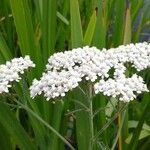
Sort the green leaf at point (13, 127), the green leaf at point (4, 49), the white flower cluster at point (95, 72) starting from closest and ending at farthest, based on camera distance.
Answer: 1. the white flower cluster at point (95, 72)
2. the green leaf at point (13, 127)
3. the green leaf at point (4, 49)

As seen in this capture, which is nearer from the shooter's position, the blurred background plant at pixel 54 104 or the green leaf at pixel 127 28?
the blurred background plant at pixel 54 104

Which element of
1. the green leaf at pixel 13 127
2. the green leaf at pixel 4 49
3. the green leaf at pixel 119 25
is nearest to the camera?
the green leaf at pixel 13 127

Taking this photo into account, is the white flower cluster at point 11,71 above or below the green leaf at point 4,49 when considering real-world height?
below

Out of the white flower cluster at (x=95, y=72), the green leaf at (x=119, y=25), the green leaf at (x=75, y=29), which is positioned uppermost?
the green leaf at (x=119, y=25)

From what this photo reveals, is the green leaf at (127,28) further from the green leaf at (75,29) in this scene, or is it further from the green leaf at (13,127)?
the green leaf at (13,127)

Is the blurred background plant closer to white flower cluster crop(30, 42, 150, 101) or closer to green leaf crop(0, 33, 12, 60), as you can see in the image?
green leaf crop(0, 33, 12, 60)

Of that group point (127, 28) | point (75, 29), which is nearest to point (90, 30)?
point (75, 29)

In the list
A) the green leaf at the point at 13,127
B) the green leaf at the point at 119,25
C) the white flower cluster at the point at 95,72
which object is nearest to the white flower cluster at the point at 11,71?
the white flower cluster at the point at 95,72
